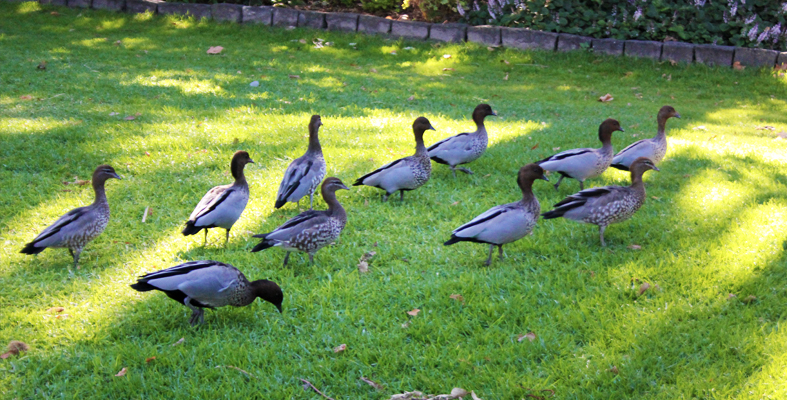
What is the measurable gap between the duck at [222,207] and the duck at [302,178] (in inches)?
17.0

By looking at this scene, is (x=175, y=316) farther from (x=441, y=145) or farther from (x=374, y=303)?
(x=441, y=145)

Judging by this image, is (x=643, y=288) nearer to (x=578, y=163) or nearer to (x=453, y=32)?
(x=578, y=163)

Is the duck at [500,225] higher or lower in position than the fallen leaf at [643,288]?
higher

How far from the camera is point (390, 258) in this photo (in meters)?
4.99

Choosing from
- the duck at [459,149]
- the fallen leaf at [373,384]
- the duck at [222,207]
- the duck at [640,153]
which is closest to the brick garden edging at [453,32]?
the duck at [640,153]

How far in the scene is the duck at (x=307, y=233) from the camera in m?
4.52

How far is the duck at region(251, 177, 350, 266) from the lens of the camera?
452 centimetres

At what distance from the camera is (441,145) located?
21.7ft

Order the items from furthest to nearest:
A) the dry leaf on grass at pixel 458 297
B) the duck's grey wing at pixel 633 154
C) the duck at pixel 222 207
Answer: the duck's grey wing at pixel 633 154, the duck at pixel 222 207, the dry leaf on grass at pixel 458 297

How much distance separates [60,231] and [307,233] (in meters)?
1.82

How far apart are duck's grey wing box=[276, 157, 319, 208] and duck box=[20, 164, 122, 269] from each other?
1.45 meters

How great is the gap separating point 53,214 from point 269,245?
8.04ft

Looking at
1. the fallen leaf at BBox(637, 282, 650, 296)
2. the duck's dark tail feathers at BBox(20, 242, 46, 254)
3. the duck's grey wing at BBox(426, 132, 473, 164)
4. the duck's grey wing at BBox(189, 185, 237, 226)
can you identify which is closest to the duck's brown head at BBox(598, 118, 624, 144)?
the duck's grey wing at BBox(426, 132, 473, 164)

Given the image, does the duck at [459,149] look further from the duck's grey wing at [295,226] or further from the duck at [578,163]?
the duck's grey wing at [295,226]
